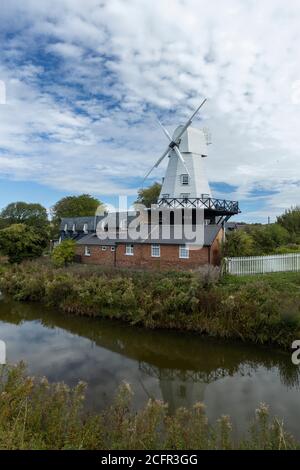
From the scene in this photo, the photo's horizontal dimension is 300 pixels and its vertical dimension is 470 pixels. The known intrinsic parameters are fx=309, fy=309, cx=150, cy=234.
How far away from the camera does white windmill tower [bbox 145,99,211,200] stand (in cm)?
2527

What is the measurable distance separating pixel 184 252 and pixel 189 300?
Result: 22.5 ft

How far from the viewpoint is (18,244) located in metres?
22.7

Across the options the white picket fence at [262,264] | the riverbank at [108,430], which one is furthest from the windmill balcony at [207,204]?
the riverbank at [108,430]

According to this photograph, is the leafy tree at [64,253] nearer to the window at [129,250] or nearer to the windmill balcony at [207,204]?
the window at [129,250]

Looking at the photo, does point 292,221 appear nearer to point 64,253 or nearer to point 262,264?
point 262,264

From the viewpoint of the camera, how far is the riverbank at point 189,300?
10.5 meters

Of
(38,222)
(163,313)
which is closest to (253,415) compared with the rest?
(163,313)

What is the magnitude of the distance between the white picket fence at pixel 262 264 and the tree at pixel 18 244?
15096mm

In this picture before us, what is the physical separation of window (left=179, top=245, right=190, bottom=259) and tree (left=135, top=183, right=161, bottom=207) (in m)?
26.0

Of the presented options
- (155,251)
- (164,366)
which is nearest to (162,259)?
(155,251)

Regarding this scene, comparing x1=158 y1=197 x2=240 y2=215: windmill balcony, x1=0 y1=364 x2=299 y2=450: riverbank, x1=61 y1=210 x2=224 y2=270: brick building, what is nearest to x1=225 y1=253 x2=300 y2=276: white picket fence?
x1=61 y1=210 x2=224 y2=270: brick building

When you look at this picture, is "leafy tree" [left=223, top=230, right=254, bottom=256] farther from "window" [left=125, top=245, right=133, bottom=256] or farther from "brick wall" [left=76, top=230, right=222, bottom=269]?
"window" [left=125, top=245, right=133, bottom=256]
